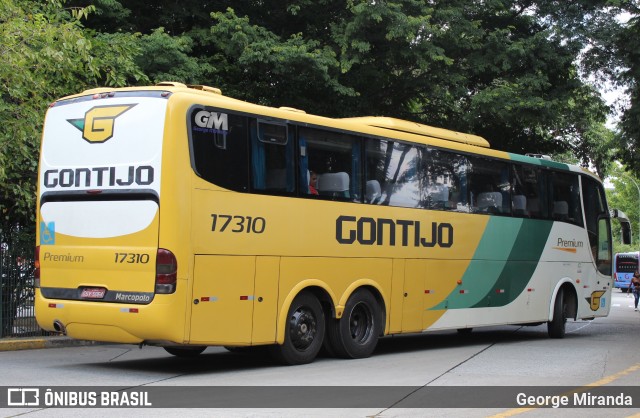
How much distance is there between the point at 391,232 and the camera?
15211mm

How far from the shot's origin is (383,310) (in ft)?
49.5

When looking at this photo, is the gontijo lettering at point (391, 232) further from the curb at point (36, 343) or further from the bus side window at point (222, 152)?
the curb at point (36, 343)

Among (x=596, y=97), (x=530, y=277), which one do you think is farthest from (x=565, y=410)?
(x=596, y=97)

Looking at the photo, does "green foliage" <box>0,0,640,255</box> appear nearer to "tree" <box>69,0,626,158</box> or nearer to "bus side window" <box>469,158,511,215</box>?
"tree" <box>69,0,626,158</box>

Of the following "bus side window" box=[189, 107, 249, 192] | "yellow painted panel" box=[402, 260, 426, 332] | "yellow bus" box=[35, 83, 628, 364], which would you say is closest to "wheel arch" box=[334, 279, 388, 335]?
"yellow bus" box=[35, 83, 628, 364]

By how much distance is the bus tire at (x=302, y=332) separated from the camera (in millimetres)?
13062

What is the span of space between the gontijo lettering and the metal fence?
21.0ft

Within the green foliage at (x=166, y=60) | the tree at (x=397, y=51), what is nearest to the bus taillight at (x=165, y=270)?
the green foliage at (x=166, y=60)

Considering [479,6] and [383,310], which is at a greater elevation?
[479,6]

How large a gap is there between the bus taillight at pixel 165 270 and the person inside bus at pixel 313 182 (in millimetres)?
2885

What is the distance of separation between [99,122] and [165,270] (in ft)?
7.45

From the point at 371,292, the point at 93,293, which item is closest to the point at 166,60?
the point at 371,292

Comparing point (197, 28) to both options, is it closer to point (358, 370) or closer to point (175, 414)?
point (358, 370)

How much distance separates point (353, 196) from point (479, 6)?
8948 millimetres
